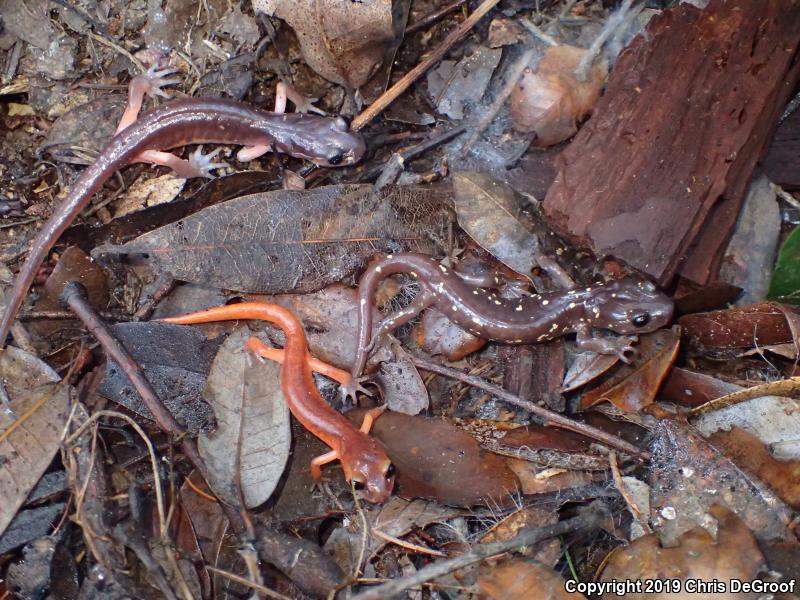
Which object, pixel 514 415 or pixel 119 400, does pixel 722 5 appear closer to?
pixel 514 415

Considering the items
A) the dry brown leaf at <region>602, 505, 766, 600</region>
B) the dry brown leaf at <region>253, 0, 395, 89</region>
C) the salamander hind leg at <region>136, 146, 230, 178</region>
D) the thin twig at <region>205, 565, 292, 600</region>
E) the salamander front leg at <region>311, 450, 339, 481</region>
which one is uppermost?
the dry brown leaf at <region>253, 0, 395, 89</region>

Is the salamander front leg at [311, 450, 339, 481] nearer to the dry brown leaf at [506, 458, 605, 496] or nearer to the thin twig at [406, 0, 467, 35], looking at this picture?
the dry brown leaf at [506, 458, 605, 496]

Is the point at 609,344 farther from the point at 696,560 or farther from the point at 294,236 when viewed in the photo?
the point at 294,236

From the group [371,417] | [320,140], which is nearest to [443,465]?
[371,417]

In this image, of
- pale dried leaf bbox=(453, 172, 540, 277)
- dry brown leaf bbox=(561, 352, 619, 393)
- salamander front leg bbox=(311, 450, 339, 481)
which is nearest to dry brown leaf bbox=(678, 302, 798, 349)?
dry brown leaf bbox=(561, 352, 619, 393)

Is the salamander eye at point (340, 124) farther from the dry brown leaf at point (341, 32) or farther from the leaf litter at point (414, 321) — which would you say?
the dry brown leaf at point (341, 32)

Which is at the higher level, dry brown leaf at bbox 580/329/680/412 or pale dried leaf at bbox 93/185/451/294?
pale dried leaf at bbox 93/185/451/294
